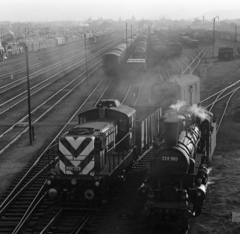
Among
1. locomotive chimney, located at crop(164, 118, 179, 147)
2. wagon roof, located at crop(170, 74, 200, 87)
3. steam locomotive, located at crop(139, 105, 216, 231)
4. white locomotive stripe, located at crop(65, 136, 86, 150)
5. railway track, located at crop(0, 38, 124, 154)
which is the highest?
locomotive chimney, located at crop(164, 118, 179, 147)

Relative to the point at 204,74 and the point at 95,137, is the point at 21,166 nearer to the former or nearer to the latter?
the point at 95,137

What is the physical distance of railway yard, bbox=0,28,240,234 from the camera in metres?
16.0

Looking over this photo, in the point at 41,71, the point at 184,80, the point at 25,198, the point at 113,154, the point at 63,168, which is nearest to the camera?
the point at 63,168

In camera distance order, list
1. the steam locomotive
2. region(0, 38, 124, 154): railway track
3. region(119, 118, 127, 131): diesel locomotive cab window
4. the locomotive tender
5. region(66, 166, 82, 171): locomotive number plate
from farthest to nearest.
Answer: region(0, 38, 124, 154): railway track → region(119, 118, 127, 131): diesel locomotive cab window → region(66, 166, 82, 171): locomotive number plate → the locomotive tender → the steam locomotive

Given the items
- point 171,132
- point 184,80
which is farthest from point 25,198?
point 184,80

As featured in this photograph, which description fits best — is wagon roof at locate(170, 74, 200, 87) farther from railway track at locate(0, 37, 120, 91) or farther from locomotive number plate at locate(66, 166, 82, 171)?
railway track at locate(0, 37, 120, 91)

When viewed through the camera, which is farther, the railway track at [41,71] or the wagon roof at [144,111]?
the railway track at [41,71]

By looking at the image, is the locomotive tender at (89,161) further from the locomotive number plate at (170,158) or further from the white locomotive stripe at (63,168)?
the locomotive number plate at (170,158)

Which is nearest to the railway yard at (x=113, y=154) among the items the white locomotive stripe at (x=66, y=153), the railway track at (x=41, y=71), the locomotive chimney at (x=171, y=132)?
the railway track at (x=41, y=71)

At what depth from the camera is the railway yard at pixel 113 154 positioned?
1597 cm

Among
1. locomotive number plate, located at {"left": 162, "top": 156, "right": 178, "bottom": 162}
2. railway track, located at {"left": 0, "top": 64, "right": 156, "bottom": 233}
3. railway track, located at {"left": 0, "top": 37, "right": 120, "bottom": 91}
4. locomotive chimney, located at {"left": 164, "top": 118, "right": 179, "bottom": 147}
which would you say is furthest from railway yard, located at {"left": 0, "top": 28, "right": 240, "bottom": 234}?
locomotive chimney, located at {"left": 164, "top": 118, "right": 179, "bottom": 147}

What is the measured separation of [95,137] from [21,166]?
783 centimetres

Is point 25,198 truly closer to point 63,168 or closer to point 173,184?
point 63,168

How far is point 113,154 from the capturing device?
17.5 m
